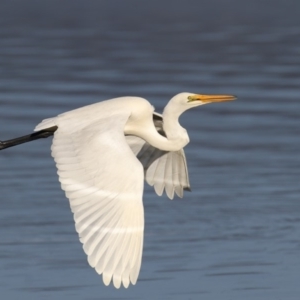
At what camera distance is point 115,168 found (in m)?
6.82

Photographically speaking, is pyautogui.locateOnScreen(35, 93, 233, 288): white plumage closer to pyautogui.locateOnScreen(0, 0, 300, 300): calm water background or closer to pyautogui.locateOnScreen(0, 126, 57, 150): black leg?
pyautogui.locateOnScreen(0, 126, 57, 150): black leg

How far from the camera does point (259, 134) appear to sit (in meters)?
13.0

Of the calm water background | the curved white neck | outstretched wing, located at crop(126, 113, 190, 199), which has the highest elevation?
the curved white neck

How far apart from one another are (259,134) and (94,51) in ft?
23.6

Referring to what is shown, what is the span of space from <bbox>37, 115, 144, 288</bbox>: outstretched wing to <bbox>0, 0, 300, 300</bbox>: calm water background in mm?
1549

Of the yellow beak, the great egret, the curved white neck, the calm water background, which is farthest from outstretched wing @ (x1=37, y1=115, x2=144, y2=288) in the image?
the calm water background

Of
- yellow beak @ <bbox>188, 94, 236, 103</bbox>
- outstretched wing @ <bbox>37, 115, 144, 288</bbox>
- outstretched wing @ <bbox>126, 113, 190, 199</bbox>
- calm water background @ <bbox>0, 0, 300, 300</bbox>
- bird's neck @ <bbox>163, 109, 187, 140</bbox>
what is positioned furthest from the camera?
calm water background @ <bbox>0, 0, 300, 300</bbox>

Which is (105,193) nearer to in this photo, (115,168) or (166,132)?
(115,168)

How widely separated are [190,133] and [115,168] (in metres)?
6.00

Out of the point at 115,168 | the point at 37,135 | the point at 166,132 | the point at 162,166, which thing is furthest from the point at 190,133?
the point at 115,168

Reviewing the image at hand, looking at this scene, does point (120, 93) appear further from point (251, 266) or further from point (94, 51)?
point (251, 266)

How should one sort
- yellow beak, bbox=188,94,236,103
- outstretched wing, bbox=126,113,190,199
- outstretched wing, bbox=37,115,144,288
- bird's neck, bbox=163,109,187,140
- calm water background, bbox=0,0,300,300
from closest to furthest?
outstretched wing, bbox=37,115,144,288 → bird's neck, bbox=163,109,187,140 → yellow beak, bbox=188,94,236,103 → outstretched wing, bbox=126,113,190,199 → calm water background, bbox=0,0,300,300

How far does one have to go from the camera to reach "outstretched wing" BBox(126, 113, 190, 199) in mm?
8359

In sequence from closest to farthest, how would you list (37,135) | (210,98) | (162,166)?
(210,98) < (162,166) < (37,135)
